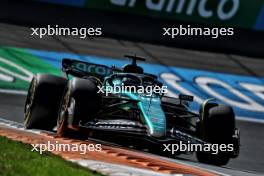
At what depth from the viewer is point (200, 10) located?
24344mm

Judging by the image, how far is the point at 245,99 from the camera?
19719 mm

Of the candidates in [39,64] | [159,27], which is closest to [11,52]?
[39,64]

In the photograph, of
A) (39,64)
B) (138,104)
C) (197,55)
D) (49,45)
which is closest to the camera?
(138,104)

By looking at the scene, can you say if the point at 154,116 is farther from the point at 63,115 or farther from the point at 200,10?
the point at 200,10

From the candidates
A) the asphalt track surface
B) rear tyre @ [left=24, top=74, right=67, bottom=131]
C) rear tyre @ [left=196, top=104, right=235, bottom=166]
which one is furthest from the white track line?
the asphalt track surface

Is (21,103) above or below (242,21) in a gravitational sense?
below

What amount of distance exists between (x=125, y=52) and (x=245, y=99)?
405 centimetres

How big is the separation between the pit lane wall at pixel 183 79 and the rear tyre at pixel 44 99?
15.5ft

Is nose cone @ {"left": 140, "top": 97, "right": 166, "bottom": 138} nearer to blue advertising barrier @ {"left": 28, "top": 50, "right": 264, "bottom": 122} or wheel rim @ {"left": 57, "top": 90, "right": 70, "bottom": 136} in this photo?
wheel rim @ {"left": 57, "top": 90, "right": 70, "bottom": 136}

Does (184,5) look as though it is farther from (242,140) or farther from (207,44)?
(242,140)

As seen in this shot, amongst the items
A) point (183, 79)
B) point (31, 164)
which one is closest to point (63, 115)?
point (31, 164)

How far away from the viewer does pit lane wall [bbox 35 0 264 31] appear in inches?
940

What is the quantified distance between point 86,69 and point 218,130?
261 cm

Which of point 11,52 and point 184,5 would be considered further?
point 184,5
